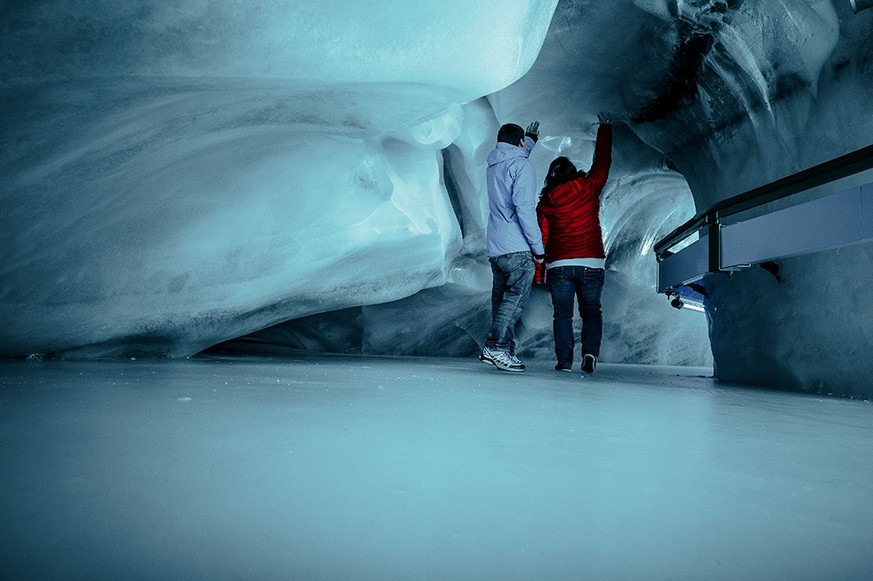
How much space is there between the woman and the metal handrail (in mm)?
663

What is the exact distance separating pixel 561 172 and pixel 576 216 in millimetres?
358

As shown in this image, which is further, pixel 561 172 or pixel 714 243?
pixel 561 172

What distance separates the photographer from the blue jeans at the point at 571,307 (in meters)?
3.92

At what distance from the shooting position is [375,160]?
3.85 meters

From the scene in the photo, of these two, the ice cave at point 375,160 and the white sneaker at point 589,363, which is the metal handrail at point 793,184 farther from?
the white sneaker at point 589,363

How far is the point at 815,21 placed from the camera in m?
2.91

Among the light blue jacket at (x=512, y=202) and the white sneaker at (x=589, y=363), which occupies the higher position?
the light blue jacket at (x=512, y=202)

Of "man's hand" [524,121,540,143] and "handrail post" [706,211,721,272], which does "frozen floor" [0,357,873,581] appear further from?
"man's hand" [524,121,540,143]

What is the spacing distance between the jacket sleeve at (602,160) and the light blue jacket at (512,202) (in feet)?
2.25

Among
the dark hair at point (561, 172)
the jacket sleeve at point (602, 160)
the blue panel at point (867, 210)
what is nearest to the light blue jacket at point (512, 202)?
the dark hair at point (561, 172)

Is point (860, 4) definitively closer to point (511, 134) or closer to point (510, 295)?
point (511, 134)

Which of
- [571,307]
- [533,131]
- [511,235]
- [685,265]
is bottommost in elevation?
[571,307]

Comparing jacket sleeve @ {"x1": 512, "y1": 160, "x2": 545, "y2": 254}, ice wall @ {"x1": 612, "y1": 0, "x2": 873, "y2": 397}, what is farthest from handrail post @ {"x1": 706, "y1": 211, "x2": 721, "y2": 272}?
jacket sleeve @ {"x1": 512, "y1": 160, "x2": 545, "y2": 254}

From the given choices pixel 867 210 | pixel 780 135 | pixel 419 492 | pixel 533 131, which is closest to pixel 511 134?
pixel 533 131
